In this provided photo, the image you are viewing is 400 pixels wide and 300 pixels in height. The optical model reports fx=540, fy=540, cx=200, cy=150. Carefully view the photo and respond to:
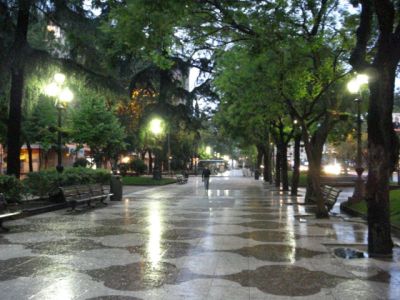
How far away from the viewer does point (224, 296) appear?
6930mm

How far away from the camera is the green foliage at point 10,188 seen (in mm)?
15681

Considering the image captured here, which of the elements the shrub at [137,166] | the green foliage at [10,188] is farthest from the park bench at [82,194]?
the shrub at [137,166]

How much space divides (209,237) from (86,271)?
4395 mm

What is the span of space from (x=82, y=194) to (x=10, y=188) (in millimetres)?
3992

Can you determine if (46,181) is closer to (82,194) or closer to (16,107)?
(82,194)

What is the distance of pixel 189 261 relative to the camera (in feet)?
30.5

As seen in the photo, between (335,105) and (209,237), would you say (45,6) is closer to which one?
(335,105)

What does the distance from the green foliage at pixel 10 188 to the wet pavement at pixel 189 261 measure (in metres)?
0.96

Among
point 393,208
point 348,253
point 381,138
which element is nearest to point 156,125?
point 393,208

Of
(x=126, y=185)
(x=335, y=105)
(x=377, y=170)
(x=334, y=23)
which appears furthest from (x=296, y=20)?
(x=126, y=185)

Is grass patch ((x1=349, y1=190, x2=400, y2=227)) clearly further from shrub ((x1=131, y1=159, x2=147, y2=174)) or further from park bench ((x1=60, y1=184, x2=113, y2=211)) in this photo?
shrub ((x1=131, y1=159, x2=147, y2=174))

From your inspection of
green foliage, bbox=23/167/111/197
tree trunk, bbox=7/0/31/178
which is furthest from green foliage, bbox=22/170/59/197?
tree trunk, bbox=7/0/31/178

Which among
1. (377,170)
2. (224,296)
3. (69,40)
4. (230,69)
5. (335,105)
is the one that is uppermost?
(69,40)

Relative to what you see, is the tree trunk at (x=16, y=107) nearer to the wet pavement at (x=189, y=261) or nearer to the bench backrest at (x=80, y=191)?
the bench backrest at (x=80, y=191)
